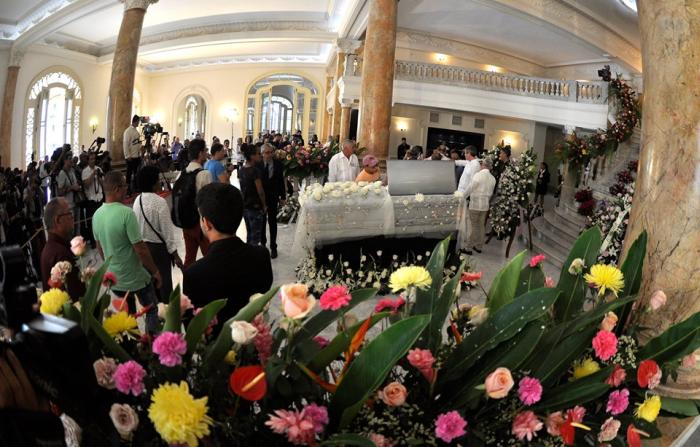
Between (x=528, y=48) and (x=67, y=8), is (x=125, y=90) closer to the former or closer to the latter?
(x=67, y=8)

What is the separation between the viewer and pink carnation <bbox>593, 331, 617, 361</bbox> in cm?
177

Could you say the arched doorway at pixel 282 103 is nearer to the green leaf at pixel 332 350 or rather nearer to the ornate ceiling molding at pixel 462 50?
the ornate ceiling molding at pixel 462 50

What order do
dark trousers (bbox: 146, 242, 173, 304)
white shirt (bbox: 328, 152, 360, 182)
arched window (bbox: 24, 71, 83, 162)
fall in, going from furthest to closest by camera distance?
arched window (bbox: 24, 71, 83, 162)
white shirt (bbox: 328, 152, 360, 182)
dark trousers (bbox: 146, 242, 173, 304)

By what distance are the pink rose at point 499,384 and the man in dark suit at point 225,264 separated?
3.87ft

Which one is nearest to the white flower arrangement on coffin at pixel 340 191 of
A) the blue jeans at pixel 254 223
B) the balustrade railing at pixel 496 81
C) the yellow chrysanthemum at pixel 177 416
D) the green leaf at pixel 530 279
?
the blue jeans at pixel 254 223

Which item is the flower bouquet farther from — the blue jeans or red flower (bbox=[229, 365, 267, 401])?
the blue jeans

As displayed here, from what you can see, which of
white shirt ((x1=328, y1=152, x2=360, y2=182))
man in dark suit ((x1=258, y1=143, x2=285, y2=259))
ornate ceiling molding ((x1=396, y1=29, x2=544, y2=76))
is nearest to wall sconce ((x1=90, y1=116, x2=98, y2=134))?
ornate ceiling molding ((x1=396, y1=29, x2=544, y2=76))

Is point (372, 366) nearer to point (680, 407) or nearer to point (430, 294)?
point (430, 294)

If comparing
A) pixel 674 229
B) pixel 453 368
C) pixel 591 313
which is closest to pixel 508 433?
pixel 453 368

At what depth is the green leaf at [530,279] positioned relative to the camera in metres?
2.28

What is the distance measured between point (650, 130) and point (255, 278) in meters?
2.05

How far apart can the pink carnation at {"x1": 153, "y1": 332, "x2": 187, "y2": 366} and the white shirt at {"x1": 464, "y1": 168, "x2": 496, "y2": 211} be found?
714 cm

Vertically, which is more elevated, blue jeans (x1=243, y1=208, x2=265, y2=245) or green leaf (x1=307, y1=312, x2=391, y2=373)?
green leaf (x1=307, y1=312, x2=391, y2=373)

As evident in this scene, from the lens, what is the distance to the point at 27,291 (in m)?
0.91
